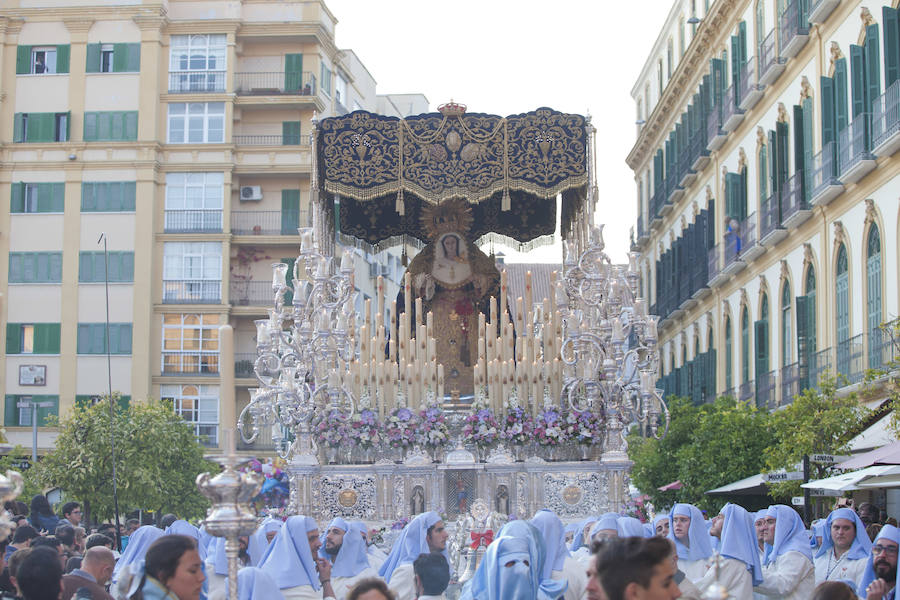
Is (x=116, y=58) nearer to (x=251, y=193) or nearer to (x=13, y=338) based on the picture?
(x=251, y=193)

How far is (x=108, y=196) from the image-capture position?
136 feet

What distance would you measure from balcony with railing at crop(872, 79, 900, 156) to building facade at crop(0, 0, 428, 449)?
22.5 meters

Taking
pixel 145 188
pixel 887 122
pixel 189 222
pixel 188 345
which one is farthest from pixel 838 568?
pixel 145 188

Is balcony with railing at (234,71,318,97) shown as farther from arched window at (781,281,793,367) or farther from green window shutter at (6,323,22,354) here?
arched window at (781,281,793,367)

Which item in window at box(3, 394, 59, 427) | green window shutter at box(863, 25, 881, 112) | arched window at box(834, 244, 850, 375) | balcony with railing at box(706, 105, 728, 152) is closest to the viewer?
green window shutter at box(863, 25, 881, 112)

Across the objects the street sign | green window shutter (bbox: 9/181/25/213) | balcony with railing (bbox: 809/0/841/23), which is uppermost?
balcony with railing (bbox: 809/0/841/23)

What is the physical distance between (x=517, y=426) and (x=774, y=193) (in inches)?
547

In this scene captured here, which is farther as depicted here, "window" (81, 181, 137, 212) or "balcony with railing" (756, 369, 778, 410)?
"window" (81, 181, 137, 212)

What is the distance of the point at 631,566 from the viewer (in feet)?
16.1

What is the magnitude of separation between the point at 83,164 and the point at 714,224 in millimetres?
18277

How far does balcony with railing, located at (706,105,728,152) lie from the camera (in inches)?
1302

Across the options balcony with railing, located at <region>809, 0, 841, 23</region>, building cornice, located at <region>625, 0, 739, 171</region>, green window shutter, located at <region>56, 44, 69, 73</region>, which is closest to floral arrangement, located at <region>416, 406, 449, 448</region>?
balcony with railing, located at <region>809, 0, 841, 23</region>

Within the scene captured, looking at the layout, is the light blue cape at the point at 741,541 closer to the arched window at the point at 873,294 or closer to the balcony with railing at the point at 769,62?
the arched window at the point at 873,294

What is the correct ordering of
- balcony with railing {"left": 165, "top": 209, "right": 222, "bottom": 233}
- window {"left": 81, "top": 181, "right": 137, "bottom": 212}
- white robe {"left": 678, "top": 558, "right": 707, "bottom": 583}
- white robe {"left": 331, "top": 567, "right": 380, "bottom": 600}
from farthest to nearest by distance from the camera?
balcony with railing {"left": 165, "top": 209, "right": 222, "bottom": 233} < window {"left": 81, "top": 181, "right": 137, "bottom": 212} < white robe {"left": 678, "top": 558, "right": 707, "bottom": 583} < white robe {"left": 331, "top": 567, "right": 380, "bottom": 600}
